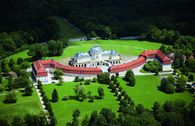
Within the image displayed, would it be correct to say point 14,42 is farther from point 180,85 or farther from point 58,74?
point 180,85

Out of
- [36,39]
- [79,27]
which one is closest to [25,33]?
[36,39]

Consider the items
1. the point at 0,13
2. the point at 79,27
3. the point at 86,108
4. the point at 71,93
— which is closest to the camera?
the point at 86,108

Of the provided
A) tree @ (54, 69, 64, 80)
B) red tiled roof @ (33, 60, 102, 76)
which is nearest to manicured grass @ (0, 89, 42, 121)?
red tiled roof @ (33, 60, 102, 76)

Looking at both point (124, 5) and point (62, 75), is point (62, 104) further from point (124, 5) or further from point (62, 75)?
point (124, 5)

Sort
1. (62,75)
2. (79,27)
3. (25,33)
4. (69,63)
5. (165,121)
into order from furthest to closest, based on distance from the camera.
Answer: (79,27), (25,33), (69,63), (62,75), (165,121)

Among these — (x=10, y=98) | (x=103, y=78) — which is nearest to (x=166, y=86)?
(x=103, y=78)

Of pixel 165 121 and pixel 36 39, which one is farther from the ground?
pixel 36 39

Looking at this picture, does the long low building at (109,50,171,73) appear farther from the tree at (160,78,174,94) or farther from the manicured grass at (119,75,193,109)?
the tree at (160,78,174,94)
